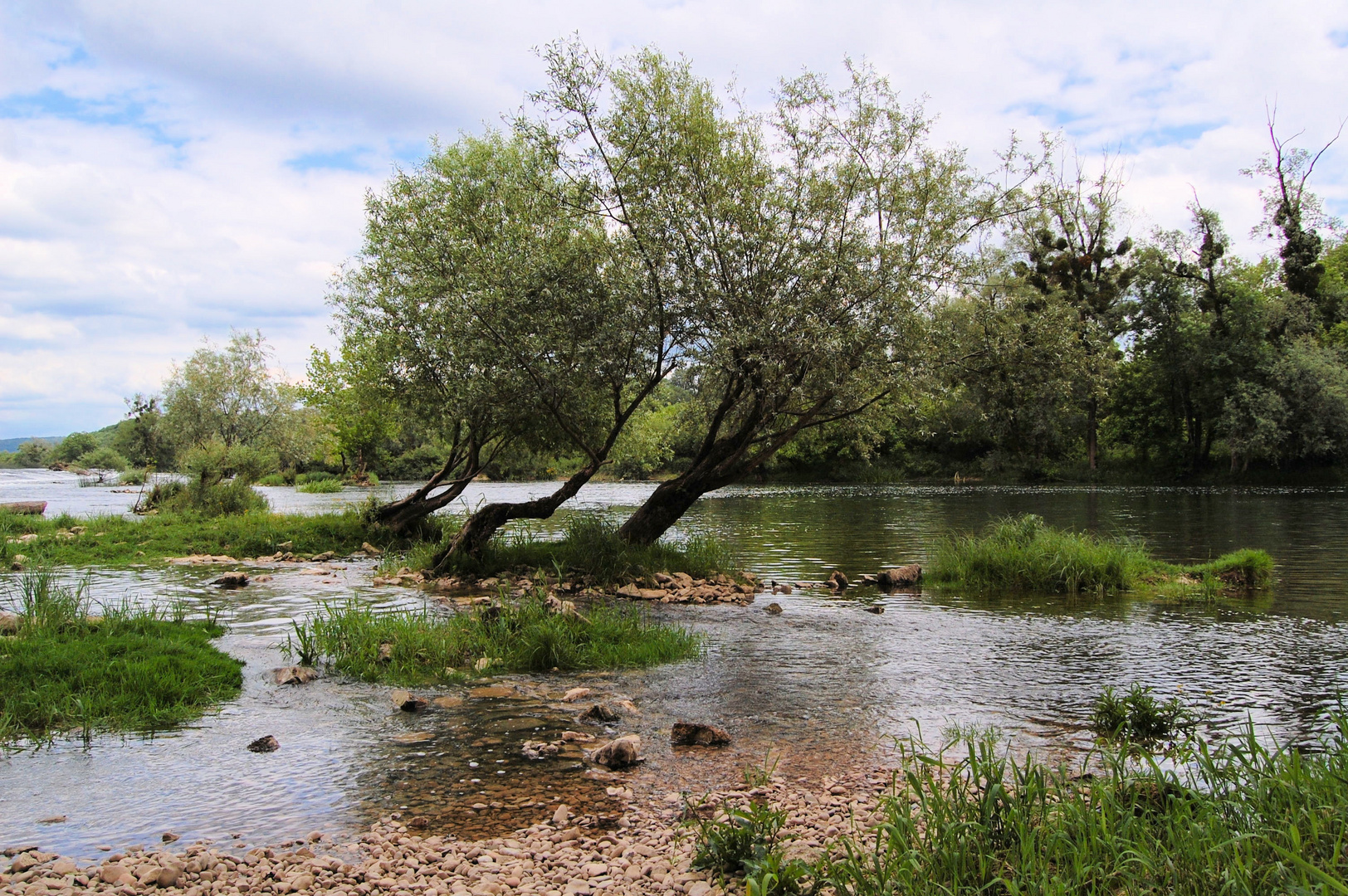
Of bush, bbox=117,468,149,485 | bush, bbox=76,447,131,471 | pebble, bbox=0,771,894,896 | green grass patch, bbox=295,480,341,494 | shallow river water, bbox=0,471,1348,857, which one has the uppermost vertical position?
bush, bbox=76,447,131,471

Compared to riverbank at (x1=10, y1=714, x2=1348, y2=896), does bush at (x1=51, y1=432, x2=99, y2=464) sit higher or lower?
higher

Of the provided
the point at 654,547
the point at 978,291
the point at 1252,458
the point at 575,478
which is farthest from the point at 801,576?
the point at 1252,458

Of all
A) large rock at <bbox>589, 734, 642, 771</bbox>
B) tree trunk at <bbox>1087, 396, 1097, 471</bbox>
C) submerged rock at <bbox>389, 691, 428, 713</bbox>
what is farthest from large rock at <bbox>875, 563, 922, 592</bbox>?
tree trunk at <bbox>1087, 396, 1097, 471</bbox>

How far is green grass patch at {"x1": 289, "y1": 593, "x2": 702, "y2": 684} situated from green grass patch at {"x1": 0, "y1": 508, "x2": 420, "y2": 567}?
12.3m

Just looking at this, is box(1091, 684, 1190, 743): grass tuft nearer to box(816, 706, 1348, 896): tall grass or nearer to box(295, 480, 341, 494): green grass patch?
box(816, 706, 1348, 896): tall grass

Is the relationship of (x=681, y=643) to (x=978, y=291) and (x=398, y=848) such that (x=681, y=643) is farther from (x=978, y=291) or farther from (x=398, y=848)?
(x=978, y=291)

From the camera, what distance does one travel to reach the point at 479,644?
1173 centimetres

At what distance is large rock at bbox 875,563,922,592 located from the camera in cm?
1911

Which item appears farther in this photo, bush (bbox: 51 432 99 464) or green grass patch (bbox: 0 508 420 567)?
bush (bbox: 51 432 99 464)

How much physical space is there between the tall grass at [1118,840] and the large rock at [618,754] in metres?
2.38

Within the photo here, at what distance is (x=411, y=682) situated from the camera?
408 inches

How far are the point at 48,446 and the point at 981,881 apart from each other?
163 meters

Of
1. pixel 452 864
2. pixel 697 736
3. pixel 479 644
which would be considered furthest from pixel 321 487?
pixel 452 864

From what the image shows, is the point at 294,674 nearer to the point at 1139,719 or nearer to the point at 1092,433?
the point at 1139,719
